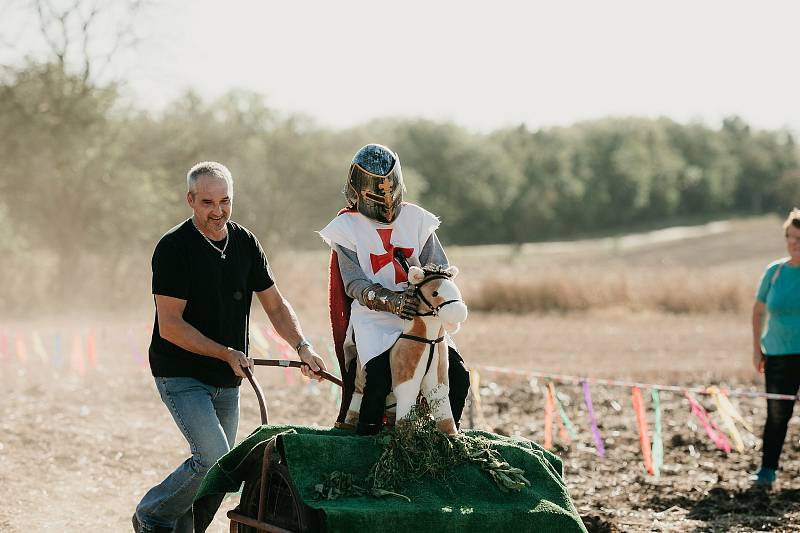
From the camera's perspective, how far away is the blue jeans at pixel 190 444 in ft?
16.1

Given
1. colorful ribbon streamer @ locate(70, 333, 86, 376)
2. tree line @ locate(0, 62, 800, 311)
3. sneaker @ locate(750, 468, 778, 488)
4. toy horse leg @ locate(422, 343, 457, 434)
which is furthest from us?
tree line @ locate(0, 62, 800, 311)

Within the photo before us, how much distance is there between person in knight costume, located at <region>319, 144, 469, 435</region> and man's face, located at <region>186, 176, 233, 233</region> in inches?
27.1

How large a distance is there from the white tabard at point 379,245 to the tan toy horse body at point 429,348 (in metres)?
0.17

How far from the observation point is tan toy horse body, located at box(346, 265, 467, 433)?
13.4 ft

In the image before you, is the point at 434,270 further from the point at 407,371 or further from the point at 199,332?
the point at 199,332

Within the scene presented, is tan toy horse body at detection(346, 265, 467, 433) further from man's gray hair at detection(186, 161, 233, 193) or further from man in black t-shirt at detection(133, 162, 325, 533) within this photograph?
man's gray hair at detection(186, 161, 233, 193)

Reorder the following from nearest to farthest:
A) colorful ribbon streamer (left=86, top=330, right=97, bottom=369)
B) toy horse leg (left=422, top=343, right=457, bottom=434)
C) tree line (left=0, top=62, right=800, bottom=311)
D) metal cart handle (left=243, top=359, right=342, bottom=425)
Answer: toy horse leg (left=422, top=343, right=457, bottom=434) → metal cart handle (left=243, top=359, right=342, bottom=425) → colorful ribbon streamer (left=86, top=330, right=97, bottom=369) → tree line (left=0, top=62, right=800, bottom=311)

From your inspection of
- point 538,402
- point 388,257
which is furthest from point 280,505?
point 538,402

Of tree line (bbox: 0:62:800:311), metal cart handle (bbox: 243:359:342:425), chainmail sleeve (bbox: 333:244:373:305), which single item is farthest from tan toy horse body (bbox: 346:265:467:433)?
tree line (bbox: 0:62:800:311)

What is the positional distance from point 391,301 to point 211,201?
1237mm

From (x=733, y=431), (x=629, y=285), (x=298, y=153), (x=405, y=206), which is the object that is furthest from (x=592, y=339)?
(x=298, y=153)

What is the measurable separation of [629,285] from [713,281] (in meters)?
1.92

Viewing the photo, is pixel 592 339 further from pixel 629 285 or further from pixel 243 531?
pixel 243 531

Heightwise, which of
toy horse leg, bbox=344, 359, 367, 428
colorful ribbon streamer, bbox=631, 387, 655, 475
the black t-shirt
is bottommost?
colorful ribbon streamer, bbox=631, 387, 655, 475
